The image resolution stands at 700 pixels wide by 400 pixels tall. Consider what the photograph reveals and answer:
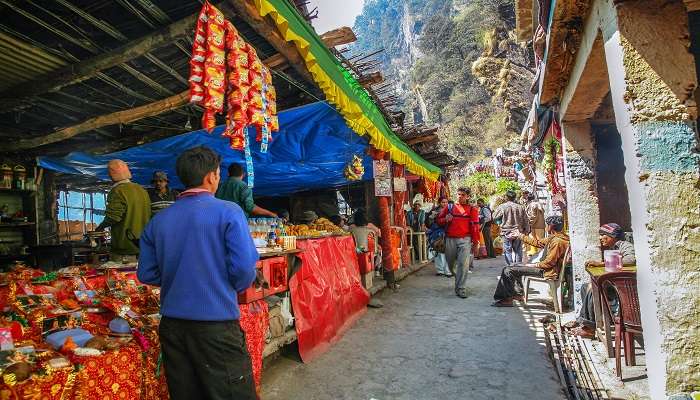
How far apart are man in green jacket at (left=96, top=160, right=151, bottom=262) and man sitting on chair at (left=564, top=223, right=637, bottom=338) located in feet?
17.5

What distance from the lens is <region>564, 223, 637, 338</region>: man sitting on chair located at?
490cm

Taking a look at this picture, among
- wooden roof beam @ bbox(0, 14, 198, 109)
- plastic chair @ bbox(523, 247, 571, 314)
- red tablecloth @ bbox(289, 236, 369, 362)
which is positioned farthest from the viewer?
plastic chair @ bbox(523, 247, 571, 314)

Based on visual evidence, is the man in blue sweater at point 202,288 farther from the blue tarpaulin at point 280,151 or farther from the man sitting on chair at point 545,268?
the man sitting on chair at point 545,268

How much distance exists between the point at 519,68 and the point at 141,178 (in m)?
28.9

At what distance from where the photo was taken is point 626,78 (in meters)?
2.98

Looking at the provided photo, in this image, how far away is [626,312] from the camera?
3.82m

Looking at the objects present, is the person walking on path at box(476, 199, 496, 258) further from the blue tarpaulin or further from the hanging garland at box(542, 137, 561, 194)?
the blue tarpaulin

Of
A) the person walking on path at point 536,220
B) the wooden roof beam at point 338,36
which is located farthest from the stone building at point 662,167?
the person walking on path at point 536,220

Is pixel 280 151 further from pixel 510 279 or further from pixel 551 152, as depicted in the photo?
pixel 551 152

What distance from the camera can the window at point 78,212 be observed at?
42.1 ft

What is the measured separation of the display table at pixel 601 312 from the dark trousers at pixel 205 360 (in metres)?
3.63

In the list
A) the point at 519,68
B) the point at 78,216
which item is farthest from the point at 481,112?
the point at 78,216

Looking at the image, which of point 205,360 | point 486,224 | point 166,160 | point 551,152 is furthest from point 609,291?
point 486,224

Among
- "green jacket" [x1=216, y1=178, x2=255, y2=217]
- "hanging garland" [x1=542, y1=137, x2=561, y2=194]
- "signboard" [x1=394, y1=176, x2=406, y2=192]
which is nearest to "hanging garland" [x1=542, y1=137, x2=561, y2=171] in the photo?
"hanging garland" [x1=542, y1=137, x2=561, y2=194]
